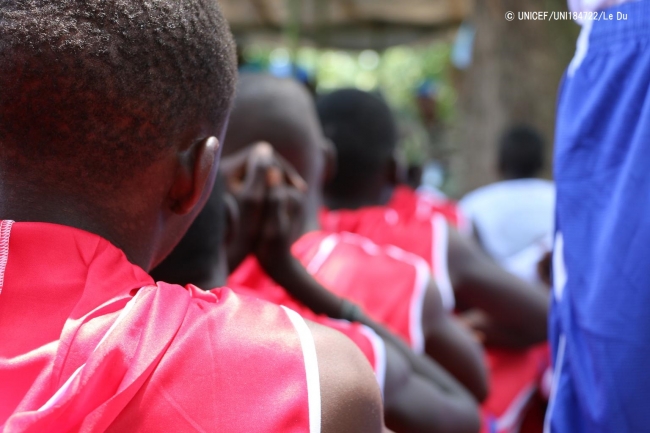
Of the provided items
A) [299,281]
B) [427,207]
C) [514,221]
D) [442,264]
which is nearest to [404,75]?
[514,221]

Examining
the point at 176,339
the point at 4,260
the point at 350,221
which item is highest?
the point at 4,260

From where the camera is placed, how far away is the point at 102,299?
870 millimetres

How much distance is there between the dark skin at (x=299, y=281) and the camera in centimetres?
170

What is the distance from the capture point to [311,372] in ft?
2.91

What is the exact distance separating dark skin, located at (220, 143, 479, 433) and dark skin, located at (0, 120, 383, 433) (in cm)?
68

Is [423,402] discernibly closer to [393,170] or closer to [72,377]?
[72,377]

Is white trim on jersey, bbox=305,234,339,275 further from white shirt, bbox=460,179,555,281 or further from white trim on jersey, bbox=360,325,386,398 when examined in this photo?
A: white shirt, bbox=460,179,555,281

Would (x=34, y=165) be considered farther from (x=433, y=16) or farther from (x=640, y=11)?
(x=433, y=16)

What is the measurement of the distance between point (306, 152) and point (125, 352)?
141 cm

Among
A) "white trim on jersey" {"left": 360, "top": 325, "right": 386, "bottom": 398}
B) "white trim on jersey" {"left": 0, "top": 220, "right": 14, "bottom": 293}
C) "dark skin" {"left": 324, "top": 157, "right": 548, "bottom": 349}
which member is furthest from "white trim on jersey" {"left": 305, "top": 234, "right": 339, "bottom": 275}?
"white trim on jersey" {"left": 0, "top": 220, "right": 14, "bottom": 293}

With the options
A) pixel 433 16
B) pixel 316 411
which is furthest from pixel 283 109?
pixel 433 16

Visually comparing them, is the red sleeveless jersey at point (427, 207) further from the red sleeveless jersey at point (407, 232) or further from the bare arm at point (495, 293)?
the bare arm at point (495, 293)

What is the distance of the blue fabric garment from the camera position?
123 cm

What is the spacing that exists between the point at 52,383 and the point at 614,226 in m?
0.94
